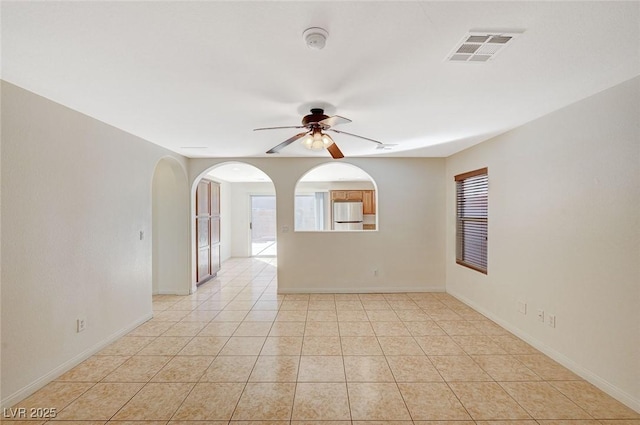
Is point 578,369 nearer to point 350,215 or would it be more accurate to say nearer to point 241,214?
point 350,215

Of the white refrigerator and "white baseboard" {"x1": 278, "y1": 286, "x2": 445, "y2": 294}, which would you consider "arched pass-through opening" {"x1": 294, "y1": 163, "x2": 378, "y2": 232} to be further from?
"white baseboard" {"x1": 278, "y1": 286, "x2": 445, "y2": 294}

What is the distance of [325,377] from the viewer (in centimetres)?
238

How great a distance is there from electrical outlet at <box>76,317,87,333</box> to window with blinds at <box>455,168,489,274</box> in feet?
15.0

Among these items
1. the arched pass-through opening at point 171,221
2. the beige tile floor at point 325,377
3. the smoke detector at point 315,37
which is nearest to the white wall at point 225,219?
the arched pass-through opening at point 171,221

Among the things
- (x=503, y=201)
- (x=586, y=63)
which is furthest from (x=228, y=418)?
(x=503, y=201)

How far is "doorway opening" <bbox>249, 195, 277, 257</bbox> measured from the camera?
361 inches

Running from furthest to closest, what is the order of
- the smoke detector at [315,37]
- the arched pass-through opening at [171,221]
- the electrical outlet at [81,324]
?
the arched pass-through opening at [171,221] → the electrical outlet at [81,324] → the smoke detector at [315,37]

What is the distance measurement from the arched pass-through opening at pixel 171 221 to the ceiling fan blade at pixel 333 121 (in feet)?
10.7

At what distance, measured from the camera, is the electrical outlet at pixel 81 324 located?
8.46 ft

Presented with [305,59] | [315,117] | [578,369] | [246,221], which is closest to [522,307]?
[578,369]

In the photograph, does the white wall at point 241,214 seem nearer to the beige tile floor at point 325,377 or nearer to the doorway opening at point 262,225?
the doorway opening at point 262,225

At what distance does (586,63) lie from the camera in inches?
69.2

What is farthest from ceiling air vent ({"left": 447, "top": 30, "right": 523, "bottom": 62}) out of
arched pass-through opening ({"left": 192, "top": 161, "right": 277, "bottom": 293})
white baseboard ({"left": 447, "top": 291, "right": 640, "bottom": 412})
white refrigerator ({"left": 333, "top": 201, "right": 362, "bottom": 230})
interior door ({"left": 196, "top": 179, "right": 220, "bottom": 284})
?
white refrigerator ({"left": 333, "top": 201, "right": 362, "bottom": 230})

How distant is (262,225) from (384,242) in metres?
5.74
